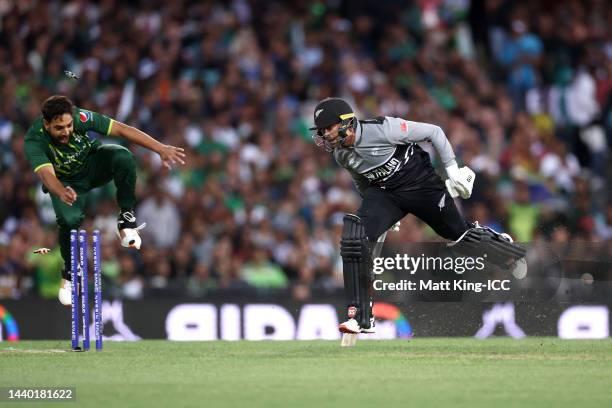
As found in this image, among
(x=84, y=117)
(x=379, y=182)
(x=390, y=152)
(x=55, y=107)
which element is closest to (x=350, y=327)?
(x=379, y=182)

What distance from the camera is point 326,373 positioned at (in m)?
9.36

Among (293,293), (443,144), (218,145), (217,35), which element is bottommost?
(293,293)

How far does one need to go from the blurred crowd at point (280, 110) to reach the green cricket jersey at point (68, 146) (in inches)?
143

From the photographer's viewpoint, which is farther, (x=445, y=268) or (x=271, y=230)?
(x=271, y=230)

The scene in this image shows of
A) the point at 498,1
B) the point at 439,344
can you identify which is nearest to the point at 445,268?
the point at 439,344

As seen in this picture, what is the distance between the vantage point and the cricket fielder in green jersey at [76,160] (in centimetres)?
1082

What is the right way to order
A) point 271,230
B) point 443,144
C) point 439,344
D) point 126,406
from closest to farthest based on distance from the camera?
point 126,406, point 443,144, point 439,344, point 271,230

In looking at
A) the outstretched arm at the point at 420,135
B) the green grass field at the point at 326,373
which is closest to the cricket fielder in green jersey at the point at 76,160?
the green grass field at the point at 326,373

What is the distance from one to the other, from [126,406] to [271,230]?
30.5 ft

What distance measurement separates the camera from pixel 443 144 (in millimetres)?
11219

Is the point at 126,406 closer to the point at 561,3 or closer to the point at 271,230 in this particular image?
the point at 271,230

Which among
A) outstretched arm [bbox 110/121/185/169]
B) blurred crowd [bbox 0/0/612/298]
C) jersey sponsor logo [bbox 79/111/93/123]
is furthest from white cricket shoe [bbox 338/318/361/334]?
blurred crowd [bbox 0/0/612/298]

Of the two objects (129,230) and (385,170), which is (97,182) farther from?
(385,170)

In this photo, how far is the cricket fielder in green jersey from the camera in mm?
10820
